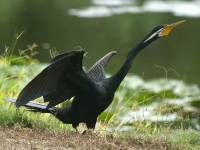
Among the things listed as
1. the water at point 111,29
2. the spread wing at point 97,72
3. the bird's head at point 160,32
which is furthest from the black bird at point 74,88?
the water at point 111,29

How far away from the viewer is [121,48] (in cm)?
1964

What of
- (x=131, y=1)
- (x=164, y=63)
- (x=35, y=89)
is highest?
(x=131, y=1)

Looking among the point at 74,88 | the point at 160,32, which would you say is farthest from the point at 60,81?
the point at 160,32

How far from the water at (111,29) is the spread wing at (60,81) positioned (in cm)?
863

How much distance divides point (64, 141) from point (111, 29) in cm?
1683

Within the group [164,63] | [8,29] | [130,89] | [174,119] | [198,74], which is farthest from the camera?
[8,29]

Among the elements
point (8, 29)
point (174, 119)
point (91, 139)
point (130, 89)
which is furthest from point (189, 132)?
point (8, 29)

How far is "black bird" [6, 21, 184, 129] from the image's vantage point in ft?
20.8

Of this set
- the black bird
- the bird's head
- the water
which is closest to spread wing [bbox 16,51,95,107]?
the black bird

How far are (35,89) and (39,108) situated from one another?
0.54 m

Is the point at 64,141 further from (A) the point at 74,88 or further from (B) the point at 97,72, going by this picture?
(B) the point at 97,72

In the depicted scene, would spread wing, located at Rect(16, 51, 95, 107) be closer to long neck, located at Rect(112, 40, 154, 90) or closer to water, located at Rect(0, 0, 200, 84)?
long neck, located at Rect(112, 40, 154, 90)

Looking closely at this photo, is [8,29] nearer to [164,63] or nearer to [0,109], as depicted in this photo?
[164,63]

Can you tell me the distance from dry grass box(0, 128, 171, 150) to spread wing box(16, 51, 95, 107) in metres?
0.33
